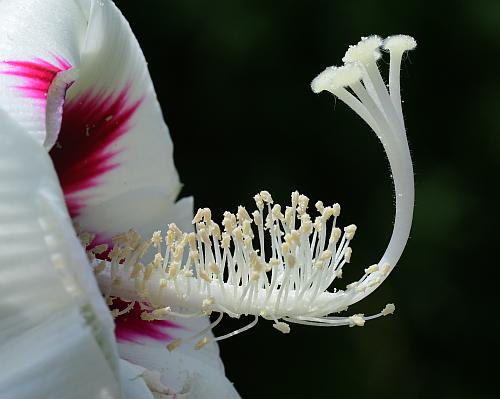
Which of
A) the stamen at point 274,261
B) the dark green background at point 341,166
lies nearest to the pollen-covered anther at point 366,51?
the stamen at point 274,261

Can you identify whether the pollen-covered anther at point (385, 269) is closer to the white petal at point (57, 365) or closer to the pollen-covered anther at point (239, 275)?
the pollen-covered anther at point (239, 275)

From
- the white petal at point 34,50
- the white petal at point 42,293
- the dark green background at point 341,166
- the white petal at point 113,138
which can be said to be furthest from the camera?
the dark green background at point 341,166

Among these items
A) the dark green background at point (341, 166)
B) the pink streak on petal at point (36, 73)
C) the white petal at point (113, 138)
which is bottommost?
the dark green background at point (341, 166)

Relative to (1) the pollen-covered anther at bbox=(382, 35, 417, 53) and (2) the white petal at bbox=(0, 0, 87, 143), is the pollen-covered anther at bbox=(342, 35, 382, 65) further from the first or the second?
(2) the white petal at bbox=(0, 0, 87, 143)

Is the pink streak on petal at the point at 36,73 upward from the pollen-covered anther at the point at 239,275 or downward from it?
upward

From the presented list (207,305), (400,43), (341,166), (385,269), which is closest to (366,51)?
(400,43)
